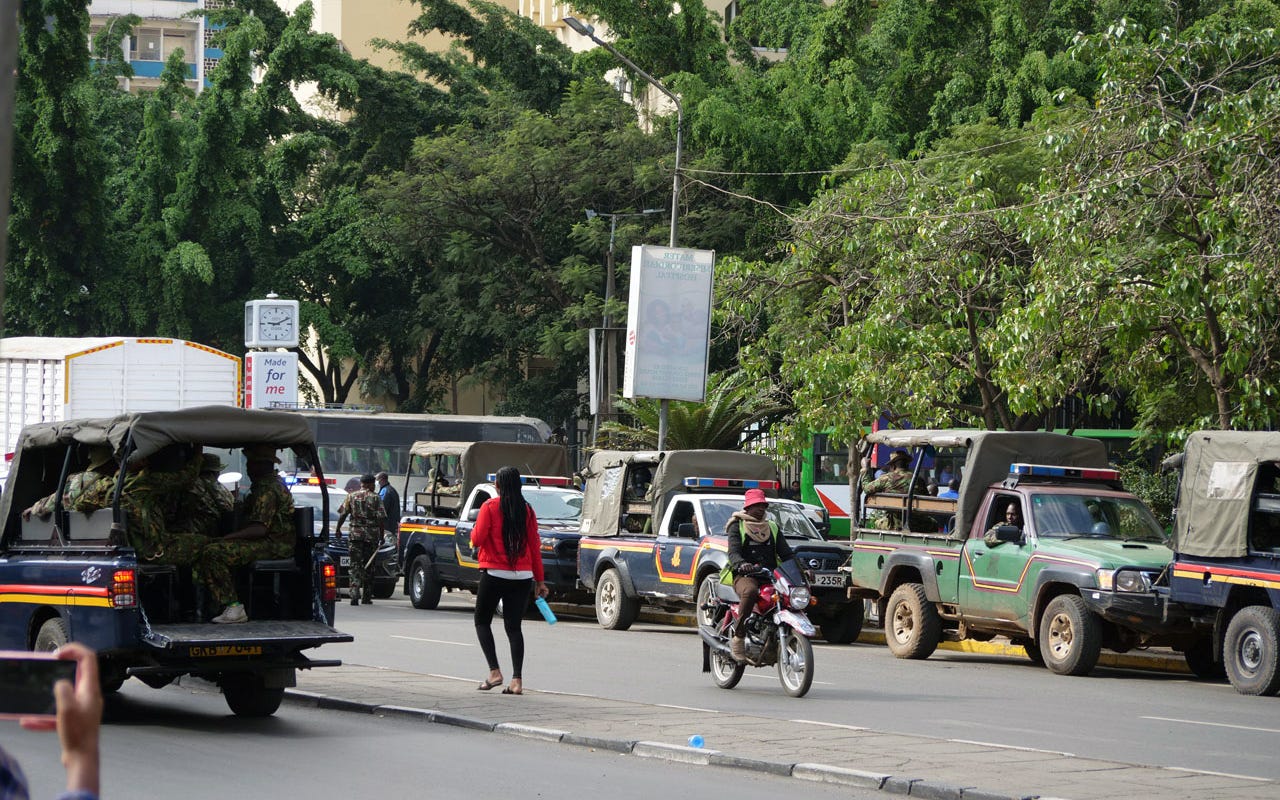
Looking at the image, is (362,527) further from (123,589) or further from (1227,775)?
(1227,775)

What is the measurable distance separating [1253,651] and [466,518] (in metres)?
12.1

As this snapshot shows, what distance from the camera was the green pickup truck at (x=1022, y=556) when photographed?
16141 mm

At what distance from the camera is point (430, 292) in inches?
1935

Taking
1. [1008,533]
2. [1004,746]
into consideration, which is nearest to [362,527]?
[1008,533]

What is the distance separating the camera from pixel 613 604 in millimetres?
21516

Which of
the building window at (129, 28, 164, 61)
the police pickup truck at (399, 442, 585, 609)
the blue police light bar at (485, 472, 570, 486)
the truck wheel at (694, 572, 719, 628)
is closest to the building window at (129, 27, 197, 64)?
the building window at (129, 28, 164, 61)

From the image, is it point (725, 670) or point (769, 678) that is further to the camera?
point (769, 678)

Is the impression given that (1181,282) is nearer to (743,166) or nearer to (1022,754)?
(1022,754)

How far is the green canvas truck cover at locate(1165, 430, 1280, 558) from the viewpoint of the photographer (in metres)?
15.0

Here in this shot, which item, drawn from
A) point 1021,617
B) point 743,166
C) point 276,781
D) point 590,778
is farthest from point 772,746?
point 743,166

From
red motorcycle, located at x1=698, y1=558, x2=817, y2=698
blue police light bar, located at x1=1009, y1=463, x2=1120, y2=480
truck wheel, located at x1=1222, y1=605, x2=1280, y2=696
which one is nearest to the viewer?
red motorcycle, located at x1=698, y1=558, x2=817, y2=698

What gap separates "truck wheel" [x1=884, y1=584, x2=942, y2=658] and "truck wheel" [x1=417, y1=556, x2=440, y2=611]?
8319mm

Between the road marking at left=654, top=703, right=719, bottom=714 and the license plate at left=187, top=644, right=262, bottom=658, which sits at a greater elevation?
the license plate at left=187, top=644, right=262, bottom=658

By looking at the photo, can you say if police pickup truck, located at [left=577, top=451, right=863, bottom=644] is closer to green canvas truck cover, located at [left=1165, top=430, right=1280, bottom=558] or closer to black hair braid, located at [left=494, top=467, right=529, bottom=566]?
green canvas truck cover, located at [left=1165, top=430, right=1280, bottom=558]
